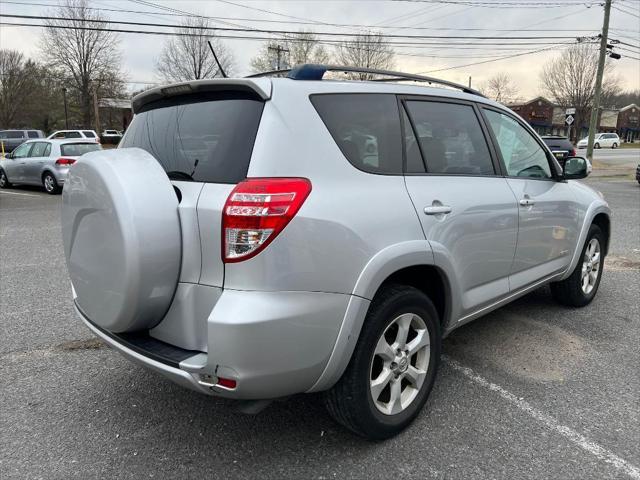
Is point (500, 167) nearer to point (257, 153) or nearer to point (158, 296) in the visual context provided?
point (257, 153)

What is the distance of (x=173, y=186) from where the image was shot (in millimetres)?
2303

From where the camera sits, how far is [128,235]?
2.09 metres

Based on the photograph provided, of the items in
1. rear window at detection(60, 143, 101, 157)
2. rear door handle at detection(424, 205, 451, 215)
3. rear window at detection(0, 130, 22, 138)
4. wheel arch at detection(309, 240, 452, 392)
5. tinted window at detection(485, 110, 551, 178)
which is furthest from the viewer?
rear window at detection(0, 130, 22, 138)

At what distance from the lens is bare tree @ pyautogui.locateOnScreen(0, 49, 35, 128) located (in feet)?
173

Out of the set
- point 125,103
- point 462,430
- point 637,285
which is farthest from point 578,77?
point 462,430

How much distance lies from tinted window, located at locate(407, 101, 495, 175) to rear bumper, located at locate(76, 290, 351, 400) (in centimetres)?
117

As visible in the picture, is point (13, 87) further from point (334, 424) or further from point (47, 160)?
point (334, 424)

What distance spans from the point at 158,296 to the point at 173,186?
20.1 inches

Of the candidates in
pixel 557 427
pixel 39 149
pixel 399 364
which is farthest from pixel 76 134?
pixel 557 427

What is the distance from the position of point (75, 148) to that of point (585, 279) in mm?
13656

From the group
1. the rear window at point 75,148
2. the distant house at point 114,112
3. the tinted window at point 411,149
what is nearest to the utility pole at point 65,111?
the distant house at point 114,112

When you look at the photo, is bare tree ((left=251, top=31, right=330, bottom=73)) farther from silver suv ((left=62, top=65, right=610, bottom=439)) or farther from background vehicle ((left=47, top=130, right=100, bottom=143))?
silver suv ((left=62, top=65, right=610, bottom=439))

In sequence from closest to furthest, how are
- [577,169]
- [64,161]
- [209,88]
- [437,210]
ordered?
[209,88] → [437,210] → [577,169] → [64,161]

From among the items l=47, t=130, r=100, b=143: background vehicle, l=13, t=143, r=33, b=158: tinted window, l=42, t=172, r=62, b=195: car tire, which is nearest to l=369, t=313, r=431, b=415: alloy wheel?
l=42, t=172, r=62, b=195: car tire
